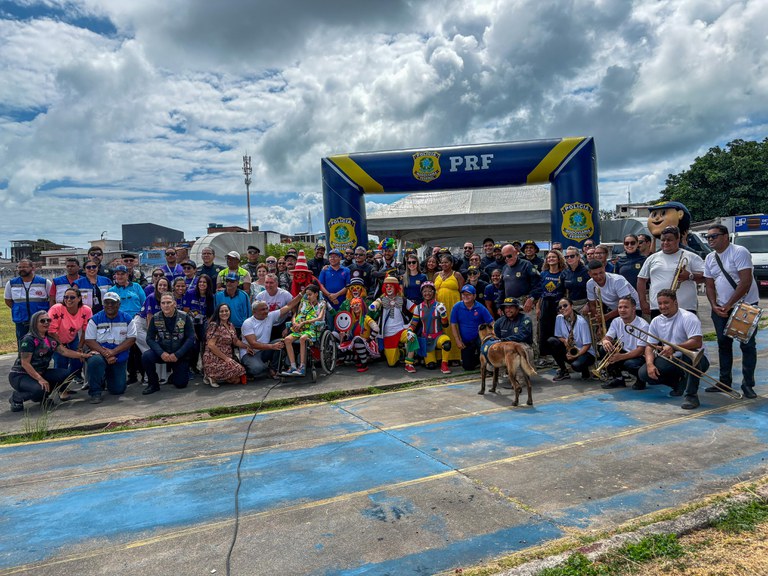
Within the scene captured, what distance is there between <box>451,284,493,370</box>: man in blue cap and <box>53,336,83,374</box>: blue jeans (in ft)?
17.4

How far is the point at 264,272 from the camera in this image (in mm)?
8805

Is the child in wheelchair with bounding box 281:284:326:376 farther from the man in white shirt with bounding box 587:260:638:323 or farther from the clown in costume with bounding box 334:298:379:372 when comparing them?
the man in white shirt with bounding box 587:260:638:323

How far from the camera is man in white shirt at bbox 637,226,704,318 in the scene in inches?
242

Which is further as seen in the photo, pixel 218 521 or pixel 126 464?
pixel 126 464

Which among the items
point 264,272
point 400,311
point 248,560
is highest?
point 264,272

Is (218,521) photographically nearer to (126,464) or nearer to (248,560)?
(248,560)

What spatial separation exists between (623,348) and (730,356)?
111 cm

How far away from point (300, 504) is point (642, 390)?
4574mm

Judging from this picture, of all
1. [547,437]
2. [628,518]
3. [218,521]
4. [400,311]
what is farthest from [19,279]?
[628,518]

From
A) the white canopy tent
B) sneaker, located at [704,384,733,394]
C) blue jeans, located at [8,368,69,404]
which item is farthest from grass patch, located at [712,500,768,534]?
the white canopy tent

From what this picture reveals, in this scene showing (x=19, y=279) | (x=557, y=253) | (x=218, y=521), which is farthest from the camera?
(x=19, y=279)

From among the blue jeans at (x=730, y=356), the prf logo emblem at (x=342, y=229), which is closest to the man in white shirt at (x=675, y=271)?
the blue jeans at (x=730, y=356)

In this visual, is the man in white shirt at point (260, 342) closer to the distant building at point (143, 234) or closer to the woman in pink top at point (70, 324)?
the woman in pink top at point (70, 324)

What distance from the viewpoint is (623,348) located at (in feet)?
21.0
